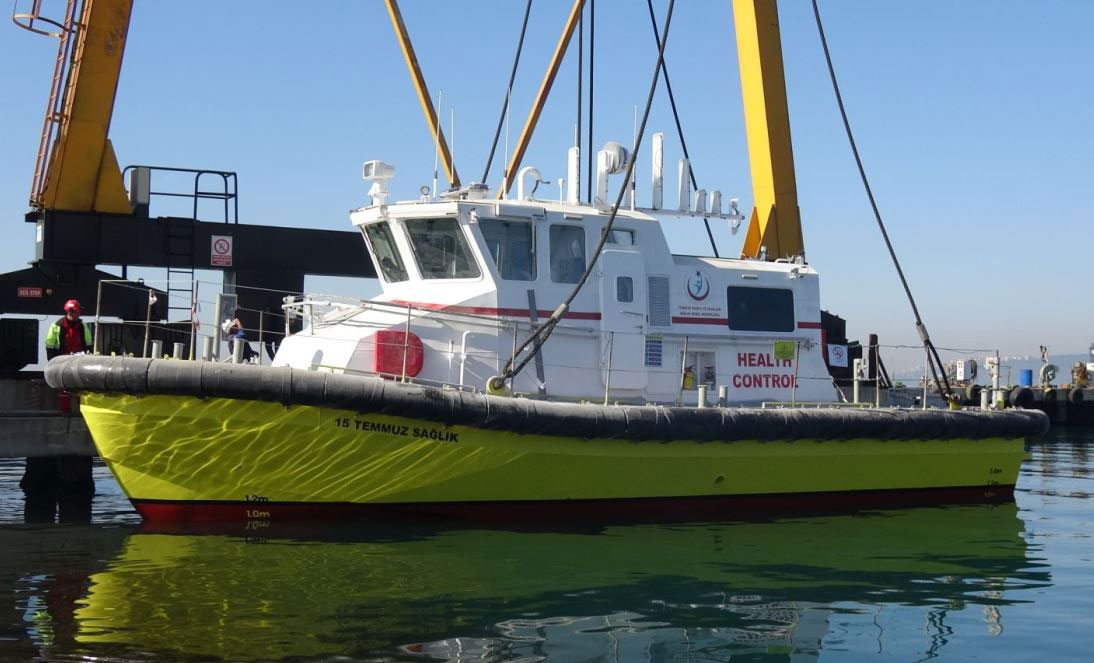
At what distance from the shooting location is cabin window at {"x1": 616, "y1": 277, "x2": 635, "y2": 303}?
34.8 ft

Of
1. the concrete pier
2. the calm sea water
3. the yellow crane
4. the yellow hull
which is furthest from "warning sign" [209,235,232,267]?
the yellow hull

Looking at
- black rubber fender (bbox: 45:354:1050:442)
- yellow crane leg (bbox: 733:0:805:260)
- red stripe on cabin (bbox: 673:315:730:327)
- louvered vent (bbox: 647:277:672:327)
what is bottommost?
black rubber fender (bbox: 45:354:1050:442)

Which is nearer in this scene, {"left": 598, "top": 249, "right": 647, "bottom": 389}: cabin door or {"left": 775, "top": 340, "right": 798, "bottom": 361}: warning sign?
{"left": 598, "top": 249, "right": 647, "bottom": 389}: cabin door

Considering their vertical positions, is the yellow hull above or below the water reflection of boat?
above

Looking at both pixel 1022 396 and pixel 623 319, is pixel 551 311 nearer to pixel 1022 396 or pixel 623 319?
pixel 623 319

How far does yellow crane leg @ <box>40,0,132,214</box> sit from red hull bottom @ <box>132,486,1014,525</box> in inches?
296

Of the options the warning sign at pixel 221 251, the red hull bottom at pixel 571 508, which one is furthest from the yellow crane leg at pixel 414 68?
the red hull bottom at pixel 571 508

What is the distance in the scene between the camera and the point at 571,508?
9.78m

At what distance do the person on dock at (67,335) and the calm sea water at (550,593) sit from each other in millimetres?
1777

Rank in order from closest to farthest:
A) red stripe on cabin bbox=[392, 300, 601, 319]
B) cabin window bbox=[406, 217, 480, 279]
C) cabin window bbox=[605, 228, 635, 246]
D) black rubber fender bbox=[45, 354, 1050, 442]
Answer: black rubber fender bbox=[45, 354, 1050, 442], red stripe on cabin bbox=[392, 300, 601, 319], cabin window bbox=[406, 217, 480, 279], cabin window bbox=[605, 228, 635, 246]

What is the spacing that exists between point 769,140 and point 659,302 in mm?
3669

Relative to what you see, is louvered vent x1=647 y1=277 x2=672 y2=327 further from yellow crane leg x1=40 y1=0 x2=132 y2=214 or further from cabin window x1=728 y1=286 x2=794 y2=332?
yellow crane leg x1=40 y1=0 x2=132 y2=214

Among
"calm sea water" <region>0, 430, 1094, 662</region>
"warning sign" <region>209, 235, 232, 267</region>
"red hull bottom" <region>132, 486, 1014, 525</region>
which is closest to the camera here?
"calm sea water" <region>0, 430, 1094, 662</region>

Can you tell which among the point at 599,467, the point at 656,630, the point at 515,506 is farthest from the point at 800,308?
the point at 656,630
